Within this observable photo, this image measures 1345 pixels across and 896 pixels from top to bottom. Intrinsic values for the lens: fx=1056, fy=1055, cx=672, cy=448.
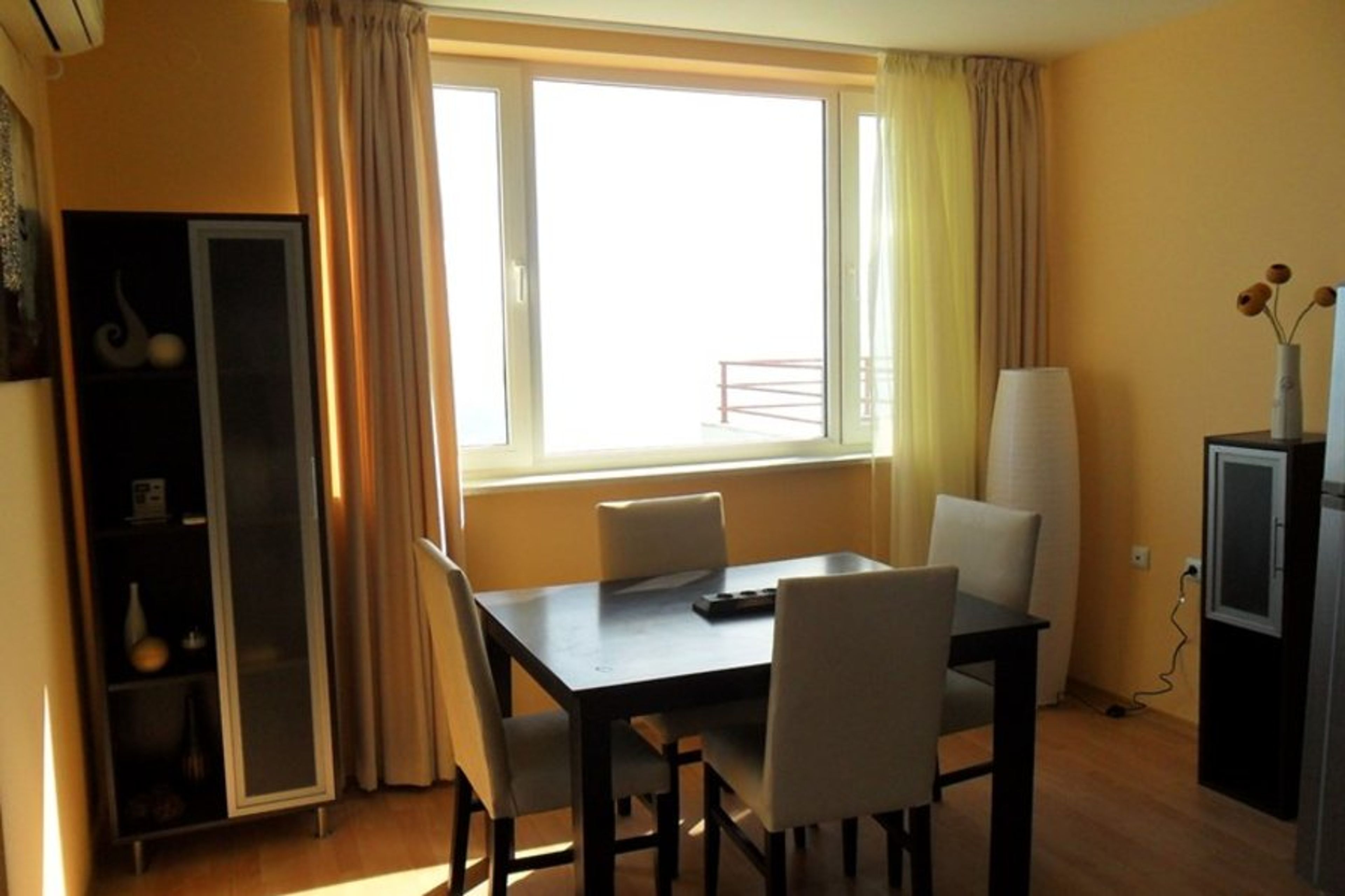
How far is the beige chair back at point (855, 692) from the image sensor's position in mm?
2205

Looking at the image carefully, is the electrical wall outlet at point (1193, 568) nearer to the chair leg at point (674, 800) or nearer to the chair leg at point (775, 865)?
the chair leg at point (674, 800)

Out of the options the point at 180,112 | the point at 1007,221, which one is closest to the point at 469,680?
the point at 180,112

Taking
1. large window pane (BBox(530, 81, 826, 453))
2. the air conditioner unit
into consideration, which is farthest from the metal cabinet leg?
the air conditioner unit

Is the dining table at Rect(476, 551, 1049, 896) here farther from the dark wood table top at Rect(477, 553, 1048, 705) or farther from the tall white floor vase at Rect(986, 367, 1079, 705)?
the tall white floor vase at Rect(986, 367, 1079, 705)

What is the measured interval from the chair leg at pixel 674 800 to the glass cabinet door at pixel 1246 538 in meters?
1.81

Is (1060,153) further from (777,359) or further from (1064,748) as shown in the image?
(1064,748)

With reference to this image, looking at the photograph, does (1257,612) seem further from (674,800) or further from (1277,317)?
(674,800)

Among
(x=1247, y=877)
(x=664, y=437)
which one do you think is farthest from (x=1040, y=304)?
(x=1247, y=877)

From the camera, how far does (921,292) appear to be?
166 inches

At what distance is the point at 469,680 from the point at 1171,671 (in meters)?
2.81

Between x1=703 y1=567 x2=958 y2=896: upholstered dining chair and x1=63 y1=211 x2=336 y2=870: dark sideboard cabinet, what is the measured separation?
153 centimetres

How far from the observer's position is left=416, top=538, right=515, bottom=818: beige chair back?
2340mm

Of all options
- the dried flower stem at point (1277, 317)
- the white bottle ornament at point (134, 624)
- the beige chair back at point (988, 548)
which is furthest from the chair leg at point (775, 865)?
the dried flower stem at point (1277, 317)

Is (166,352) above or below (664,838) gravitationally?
above
